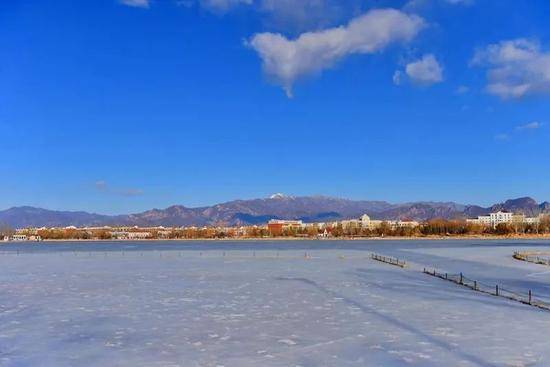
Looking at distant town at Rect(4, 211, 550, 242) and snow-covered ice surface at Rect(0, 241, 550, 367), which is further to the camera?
distant town at Rect(4, 211, 550, 242)

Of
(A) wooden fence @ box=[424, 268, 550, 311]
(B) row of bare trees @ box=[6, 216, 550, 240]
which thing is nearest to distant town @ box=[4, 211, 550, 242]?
(B) row of bare trees @ box=[6, 216, 550, 240]

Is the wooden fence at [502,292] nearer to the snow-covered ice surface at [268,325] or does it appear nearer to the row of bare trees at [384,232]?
the snow-covered ice surface at [268,325]

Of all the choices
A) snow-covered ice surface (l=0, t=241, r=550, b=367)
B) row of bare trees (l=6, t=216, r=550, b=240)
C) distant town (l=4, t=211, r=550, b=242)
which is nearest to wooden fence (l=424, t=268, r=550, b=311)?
snow-covered ice surface (l=0, t=241, r=550, b=367)

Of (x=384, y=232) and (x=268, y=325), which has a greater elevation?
(x=384, y=232)

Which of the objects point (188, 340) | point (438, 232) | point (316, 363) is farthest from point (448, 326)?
point (438, 232)

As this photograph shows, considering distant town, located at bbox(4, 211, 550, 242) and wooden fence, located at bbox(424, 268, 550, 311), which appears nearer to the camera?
wooden fence, located at bbox(424, 268, 550, 311)

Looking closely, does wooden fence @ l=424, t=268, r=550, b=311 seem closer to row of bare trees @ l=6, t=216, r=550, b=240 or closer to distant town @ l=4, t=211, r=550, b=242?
distant town @ l=4, t=211, r=550, b=242

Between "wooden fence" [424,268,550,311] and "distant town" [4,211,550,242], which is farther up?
"distant town" [4,211,550,242]

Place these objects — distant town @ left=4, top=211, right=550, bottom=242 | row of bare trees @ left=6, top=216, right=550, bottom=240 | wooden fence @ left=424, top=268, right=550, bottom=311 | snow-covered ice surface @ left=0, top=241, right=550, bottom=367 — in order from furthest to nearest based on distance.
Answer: distant town @ left=4, top=211, right=550, bottom=242 < row of bare trees @ left=6, top=216, right=550, bottom=240 < wooden fence @ left=424, top=268, right=550, bottom=311 < snow-covered ice surface @ left=0, top=241, right=550, bottom=367

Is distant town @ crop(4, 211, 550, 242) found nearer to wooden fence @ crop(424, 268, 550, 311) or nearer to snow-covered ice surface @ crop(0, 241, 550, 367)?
wooden fence @ crop(424, 268, 550, 311)

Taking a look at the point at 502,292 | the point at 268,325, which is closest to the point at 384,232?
the point at 502,292

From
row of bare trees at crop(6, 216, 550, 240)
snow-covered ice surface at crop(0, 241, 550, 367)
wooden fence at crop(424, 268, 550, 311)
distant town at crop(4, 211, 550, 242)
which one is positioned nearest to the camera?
snow-covered ice surface at crop(0, 241, 550, 367)

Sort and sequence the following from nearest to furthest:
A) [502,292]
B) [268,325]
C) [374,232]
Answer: [268,325] < [502,292] < [374,232]

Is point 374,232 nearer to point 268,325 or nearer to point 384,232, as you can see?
point 384,232
